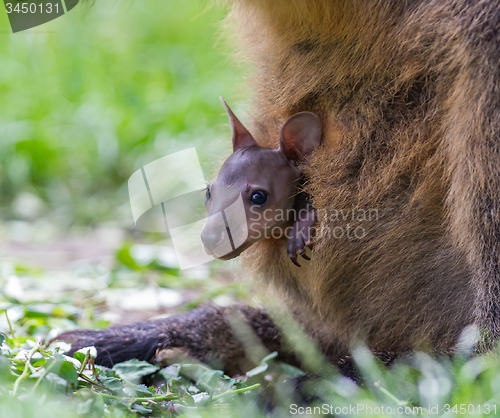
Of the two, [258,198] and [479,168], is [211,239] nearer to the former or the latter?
[258,198]

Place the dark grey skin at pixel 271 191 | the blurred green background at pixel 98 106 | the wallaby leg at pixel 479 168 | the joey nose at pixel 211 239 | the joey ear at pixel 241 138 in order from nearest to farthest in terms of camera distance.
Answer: the wallaby leg at pixel 479 168
the joey nose at pixel 211 239
the dark grey skin at pixel 271 191
the joey ear at pixel 241 138
the blurred green background at pixel 98 106

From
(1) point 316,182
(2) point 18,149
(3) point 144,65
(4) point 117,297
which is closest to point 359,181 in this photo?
(1) point 316,182

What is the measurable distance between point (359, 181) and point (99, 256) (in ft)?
8.84

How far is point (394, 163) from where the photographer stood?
2.17 meters

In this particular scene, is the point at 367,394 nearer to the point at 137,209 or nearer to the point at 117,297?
the point at 117,297

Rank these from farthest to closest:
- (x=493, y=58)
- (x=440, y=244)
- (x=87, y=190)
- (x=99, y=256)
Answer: (x=87, y=190), (x=99, y=256), (x=440, y=244), (x=493, y=58)

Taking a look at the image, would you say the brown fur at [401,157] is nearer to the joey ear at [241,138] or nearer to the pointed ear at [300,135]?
the pointed ear at [300,135]

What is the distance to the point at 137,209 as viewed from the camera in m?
4.66

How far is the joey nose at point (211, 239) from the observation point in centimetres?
217

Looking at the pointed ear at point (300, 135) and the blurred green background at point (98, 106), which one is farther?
the blurred green background at point (98, 106)

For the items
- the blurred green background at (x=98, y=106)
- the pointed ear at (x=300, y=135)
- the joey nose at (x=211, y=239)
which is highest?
the blurred green background at (x=98, y=106)
